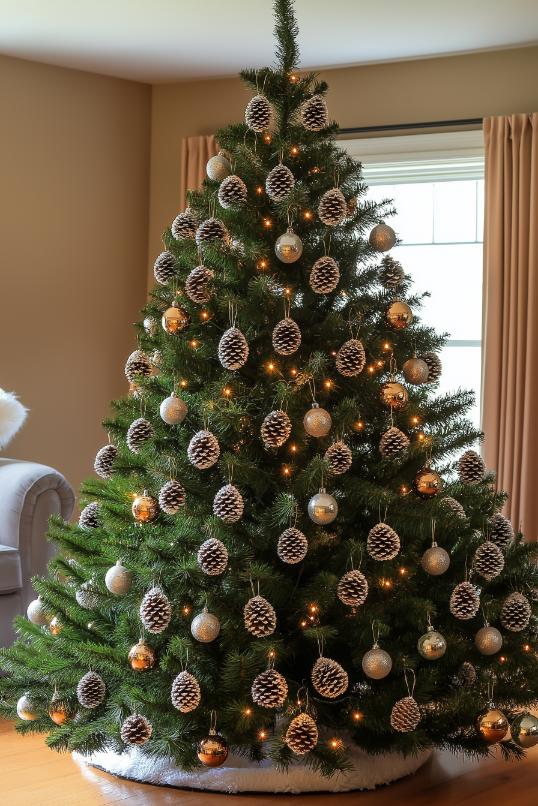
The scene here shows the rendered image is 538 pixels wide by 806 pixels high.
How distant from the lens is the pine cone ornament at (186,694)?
2250 millimetres

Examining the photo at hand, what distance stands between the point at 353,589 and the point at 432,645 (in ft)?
0.77

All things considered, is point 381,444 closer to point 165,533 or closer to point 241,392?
point 241,392

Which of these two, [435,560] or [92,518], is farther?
[92,518]

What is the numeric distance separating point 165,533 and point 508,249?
3008 mm

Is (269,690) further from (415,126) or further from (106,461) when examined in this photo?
(415,126)

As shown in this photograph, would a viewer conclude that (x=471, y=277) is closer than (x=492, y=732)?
No

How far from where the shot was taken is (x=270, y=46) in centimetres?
504

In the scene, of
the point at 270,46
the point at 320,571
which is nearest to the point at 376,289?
the point at 320,571

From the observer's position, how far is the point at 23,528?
11.6ft

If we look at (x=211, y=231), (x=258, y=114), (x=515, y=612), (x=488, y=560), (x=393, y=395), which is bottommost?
(x=515, y=612)

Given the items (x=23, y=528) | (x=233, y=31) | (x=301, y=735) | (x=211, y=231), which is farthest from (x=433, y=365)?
(x=233, y=31)

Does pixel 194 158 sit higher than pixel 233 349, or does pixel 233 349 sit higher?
pixel 194 158

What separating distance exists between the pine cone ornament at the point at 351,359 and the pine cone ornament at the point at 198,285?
35 centimetres

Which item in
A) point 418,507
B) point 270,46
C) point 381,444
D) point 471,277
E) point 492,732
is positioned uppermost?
point 270,46
